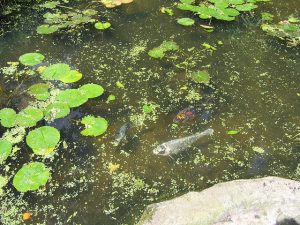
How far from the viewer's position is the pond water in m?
1.92

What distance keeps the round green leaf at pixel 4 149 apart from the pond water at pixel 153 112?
5 centimetres

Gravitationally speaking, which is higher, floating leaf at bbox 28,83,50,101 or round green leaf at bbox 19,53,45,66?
round green leaf at bbox 19,53,45,66

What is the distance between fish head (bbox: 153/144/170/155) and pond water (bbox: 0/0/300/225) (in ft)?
0.10

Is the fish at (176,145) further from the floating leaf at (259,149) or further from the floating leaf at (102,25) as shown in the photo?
the floating leaf at (102,25)

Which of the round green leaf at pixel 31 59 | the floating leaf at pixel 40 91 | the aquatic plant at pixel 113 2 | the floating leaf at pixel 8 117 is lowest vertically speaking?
the floating leaf at pixel 8 117

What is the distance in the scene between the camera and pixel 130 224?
1775mm

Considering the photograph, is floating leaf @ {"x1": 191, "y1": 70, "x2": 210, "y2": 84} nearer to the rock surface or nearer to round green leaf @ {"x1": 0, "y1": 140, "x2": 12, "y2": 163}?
the rock surface

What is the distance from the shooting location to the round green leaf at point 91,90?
244 centimetres

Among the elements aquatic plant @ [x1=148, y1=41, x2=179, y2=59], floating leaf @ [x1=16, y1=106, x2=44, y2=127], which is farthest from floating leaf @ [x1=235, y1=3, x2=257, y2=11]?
floating leaf @ [x1=16, y1=106, x2=44, y2=127]

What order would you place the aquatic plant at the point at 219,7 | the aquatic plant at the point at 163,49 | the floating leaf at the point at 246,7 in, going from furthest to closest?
1. the floating leaf at the point at 246,7
2. the aquatic plant at the point at 219,7
3. the aquatic plant at the point at 163,49

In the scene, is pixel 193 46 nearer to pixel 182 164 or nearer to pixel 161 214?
pixel 182 164

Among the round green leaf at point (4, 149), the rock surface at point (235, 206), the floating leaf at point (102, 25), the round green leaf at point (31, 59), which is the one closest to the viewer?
the rock surface at point (235, 206)

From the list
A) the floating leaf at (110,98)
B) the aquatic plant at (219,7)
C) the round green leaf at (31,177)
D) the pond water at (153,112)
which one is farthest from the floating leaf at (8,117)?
the aquatic plant at (219,7)

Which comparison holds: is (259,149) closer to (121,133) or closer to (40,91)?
(121,133)
